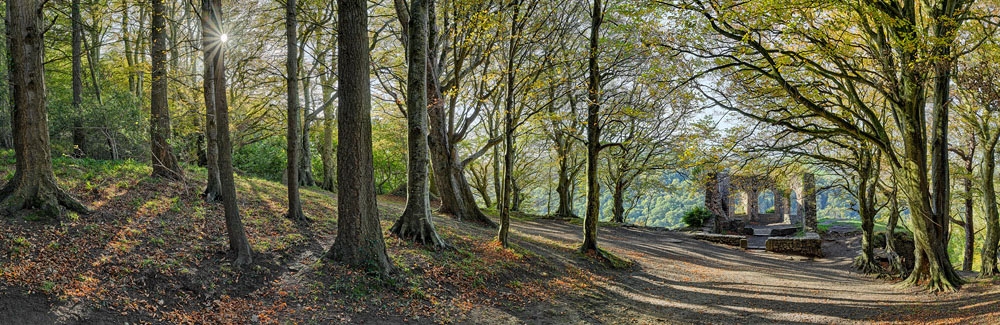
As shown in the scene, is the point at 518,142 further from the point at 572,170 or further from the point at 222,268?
the point at 222,268

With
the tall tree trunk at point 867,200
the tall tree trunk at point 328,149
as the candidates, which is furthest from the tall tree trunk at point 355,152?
the tall tree trunk at point 328,149

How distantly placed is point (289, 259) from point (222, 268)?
106cm

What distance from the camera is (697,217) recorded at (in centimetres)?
3047

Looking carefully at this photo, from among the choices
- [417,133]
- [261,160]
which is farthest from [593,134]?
[261,160]

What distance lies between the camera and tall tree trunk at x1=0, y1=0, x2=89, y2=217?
6402mm

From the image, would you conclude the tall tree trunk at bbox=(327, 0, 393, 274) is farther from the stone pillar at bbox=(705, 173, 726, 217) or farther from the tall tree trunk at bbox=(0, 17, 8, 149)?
the stone pillar at bbox=(705, 173, 726, 217)

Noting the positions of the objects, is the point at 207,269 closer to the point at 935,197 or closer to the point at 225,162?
the point at 225,162

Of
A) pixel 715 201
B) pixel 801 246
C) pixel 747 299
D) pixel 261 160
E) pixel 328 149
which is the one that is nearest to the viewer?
pixel 747 299

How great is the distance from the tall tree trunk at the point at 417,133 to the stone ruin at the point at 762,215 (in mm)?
9503

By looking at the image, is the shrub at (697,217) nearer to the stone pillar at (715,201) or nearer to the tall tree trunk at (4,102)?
the stone pillar at (715,201)

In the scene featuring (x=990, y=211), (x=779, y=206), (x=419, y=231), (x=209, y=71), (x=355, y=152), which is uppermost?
(x=209, y=71)

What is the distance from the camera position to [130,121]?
1294 cm

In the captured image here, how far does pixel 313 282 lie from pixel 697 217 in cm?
2795

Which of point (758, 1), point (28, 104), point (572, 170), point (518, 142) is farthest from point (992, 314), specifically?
point (518, 142)
